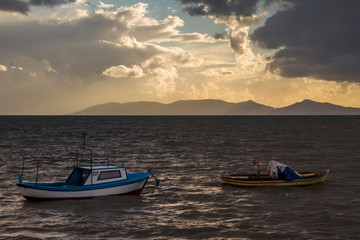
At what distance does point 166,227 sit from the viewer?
19484mm

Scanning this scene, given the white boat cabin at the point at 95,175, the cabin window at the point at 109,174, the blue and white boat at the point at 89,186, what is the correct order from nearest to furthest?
1. the blue and white boat at the point at 89,186
2. the white boat cabin at the point at 95,175
3. the cabin window at the point at 109,174

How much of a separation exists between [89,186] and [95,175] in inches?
36.6

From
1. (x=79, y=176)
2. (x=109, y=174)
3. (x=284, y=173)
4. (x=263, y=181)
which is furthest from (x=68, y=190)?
(x=284, y=173)

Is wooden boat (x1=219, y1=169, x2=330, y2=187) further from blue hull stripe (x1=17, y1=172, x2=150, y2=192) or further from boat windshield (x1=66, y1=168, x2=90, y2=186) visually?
boat windshield (x1=66, y1=168, x2=90, y2=186)

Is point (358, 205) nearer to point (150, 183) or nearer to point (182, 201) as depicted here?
point (182, 201)

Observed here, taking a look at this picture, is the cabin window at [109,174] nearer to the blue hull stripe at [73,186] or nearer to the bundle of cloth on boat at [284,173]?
the blue hull stripe at [73,186]

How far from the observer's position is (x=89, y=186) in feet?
81.0

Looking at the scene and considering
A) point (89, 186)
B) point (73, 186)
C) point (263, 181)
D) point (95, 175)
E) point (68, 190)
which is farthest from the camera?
point (263, 181)

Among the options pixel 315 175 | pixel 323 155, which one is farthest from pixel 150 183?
pixel 323 155

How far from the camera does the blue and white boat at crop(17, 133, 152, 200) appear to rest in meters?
24.3

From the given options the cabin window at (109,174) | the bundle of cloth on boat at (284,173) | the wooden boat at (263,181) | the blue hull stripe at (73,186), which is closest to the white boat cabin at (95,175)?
the cabin window at (109,174)

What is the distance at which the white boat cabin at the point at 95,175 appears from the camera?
25016mm

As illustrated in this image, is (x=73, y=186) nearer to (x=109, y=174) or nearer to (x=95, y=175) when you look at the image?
(x=95, y=175)

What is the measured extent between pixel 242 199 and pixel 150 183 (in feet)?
32.1
